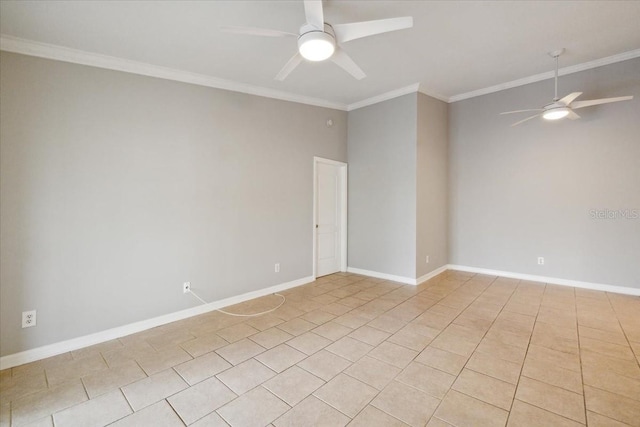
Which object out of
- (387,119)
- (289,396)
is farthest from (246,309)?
(387,119)

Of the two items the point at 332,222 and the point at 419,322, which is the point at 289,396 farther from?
the point at 332,222

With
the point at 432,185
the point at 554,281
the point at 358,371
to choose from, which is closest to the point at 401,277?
the point at 432,185

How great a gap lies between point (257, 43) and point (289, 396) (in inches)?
128

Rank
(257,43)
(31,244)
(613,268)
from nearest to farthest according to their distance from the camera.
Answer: (31,244) → (257,43) → (613,268)

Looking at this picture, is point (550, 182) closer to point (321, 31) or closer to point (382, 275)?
point (382, 275)

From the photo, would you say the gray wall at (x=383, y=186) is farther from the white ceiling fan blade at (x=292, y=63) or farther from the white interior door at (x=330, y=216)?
the white ceiling fan blade at (x=292, y=63)

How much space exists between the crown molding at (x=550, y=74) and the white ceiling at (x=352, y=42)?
80 millimetres

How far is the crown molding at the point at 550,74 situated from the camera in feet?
12.1

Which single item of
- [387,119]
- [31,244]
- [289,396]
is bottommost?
[289,396]

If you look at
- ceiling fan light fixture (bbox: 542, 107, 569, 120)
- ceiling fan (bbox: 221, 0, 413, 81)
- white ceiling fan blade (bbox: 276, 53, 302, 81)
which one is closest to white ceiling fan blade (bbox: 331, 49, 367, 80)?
ceiling fan (bbox: 221, 0, 413, 81)

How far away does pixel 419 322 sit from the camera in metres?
3.22

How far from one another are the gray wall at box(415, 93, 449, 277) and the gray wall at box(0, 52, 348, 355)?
7.26 feet

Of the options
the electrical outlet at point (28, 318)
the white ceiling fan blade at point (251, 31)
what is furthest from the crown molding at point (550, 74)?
the electrical outlet at point (28, 318)

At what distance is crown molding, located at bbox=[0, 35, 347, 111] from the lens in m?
2.55
